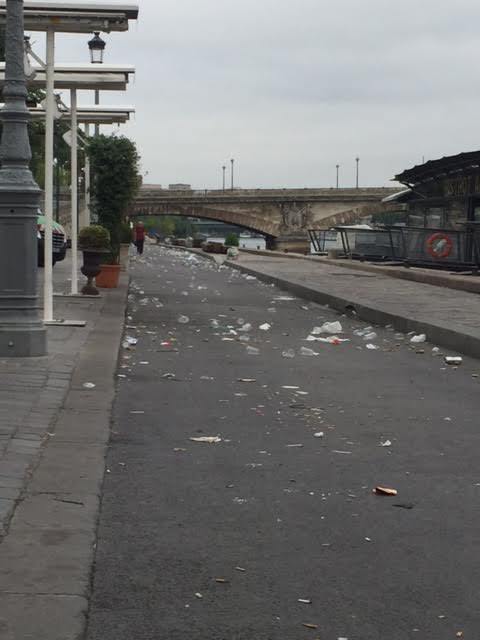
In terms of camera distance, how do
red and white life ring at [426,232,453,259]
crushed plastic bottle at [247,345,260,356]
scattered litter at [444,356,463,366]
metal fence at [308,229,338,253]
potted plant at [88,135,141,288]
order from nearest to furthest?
scattered litter at [444,356,463,366], crushed plastic bottle at [247,345,260,356], potted plant at [88,135,141,288], red and white life ring at [426,232,453,259], metal fence at [308,229,338,253]

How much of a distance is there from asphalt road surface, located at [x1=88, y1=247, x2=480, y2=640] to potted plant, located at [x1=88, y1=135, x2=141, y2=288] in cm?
1127

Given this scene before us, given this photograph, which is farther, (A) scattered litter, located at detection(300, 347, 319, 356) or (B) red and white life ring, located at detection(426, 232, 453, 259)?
(B) red and white life ring, located at detection(426, 232, 453, 259)

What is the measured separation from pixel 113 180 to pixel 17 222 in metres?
12.0

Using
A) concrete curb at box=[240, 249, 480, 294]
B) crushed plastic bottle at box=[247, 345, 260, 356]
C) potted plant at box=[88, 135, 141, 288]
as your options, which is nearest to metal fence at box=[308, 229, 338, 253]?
concrete curb at box=[240, 249, 480, 294]

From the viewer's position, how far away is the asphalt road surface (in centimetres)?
367

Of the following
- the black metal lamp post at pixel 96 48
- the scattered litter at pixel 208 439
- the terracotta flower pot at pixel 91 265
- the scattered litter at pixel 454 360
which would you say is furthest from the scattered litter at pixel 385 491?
the black metal lamp post at pixel 96 48

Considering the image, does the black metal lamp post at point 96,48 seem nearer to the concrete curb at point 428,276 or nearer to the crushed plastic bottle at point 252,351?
the concrete curb at point 428,276

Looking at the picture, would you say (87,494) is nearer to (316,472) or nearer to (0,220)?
(316,472)

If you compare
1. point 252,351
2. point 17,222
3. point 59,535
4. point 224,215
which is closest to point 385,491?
point 59,535

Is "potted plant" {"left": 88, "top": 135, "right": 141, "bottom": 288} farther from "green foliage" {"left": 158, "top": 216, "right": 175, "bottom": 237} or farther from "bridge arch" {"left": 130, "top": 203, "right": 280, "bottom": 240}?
"green foliage" {"left": 158, "top": 216, "right": 175, "bottom": 237}

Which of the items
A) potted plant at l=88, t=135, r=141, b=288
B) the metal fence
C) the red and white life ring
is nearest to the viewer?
potted plant at l=88, t=135, r=141, b=288

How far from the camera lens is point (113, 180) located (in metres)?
21.4

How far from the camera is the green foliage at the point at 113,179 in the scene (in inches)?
827

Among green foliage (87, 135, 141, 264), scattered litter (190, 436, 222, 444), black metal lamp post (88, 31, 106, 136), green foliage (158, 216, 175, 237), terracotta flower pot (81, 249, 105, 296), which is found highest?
black metal lamp post (88, 31, 106, 136)
